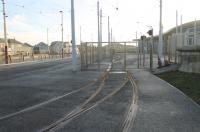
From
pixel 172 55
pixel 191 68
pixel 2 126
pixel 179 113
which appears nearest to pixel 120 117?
pixel 179 113

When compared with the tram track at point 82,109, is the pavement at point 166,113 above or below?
below

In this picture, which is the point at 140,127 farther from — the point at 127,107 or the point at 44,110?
the point at 44,110

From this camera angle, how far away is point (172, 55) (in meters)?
33.4

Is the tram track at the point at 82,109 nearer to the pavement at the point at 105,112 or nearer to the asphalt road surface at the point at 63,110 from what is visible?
the asphalt road surface at the point at 63,110

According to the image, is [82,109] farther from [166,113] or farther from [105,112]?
[166,113]

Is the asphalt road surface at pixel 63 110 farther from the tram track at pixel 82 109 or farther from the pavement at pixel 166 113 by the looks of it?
the pavement at pixel 166 113

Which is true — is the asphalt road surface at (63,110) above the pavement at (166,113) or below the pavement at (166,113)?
above

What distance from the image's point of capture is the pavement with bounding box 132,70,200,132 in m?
7.84

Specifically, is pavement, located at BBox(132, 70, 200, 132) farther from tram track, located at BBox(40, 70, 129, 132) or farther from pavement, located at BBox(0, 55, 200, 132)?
tram track, located at BBox(40, 70, 129, 132)

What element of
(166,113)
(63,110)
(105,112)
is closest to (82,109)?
(63,110)

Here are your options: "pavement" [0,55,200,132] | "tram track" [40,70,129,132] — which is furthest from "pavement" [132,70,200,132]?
"tram track" [40,70,129,132]

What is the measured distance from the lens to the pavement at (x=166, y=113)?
309 inches

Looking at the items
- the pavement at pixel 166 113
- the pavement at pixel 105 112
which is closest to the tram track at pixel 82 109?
the pavement at pixel 105 112

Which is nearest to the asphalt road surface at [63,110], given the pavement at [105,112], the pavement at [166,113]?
the pavement at [105,112]
